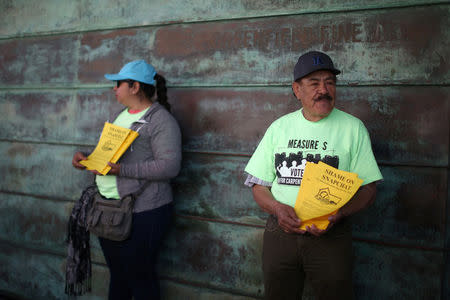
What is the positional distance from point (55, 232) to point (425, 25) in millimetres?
3168

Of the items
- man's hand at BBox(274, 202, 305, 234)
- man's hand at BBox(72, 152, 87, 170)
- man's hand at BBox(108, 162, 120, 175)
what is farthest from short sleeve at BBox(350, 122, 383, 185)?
man's hand at BBox(72, 152, 87, 170)

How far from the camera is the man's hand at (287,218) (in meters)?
1.57

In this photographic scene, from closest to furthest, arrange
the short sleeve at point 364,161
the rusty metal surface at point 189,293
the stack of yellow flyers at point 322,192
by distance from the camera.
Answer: the stack of yellow flyers at point 322,192
the short sleeve at point 364,161
the rusty metal surface at point 189,293

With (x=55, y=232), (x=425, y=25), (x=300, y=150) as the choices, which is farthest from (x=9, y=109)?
(x=425, y=25)

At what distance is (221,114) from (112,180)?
86 centimetres

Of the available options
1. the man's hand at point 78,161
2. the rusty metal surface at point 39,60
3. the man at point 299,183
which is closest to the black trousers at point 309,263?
the man at point 299,183

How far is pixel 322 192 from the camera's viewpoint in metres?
1.52

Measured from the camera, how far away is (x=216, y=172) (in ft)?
8.23

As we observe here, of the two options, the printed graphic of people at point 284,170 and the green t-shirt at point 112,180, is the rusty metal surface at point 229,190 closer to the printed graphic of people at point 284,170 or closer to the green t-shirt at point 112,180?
the green t-shirt at point 112,180

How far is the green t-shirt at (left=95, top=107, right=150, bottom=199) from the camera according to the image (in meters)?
2.20

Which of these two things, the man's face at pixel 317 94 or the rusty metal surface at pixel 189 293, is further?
the rusty metal surface at pixel 189 293

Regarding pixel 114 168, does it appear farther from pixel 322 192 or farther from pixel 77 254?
pixel 322 192

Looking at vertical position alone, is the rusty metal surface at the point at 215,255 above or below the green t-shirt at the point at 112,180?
below

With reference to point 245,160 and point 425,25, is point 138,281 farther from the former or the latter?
point 425,25
